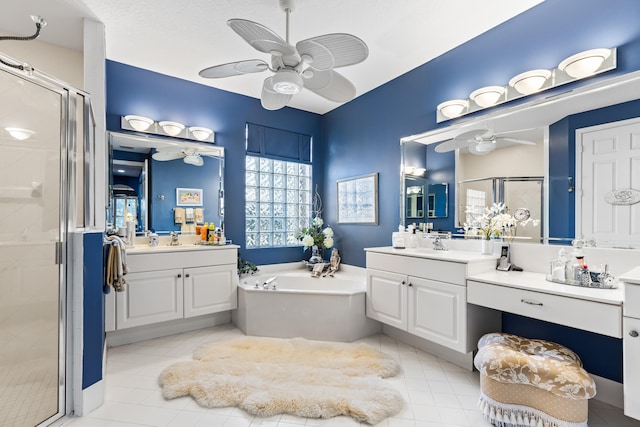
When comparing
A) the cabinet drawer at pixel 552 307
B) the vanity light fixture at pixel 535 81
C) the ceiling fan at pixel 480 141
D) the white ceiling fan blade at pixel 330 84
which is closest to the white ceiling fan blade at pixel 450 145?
the ceiling fan at pixel 480 141

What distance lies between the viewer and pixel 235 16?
2.41 m

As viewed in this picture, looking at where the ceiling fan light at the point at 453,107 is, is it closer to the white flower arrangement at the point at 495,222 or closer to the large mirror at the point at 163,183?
the white flower arrangement at the point at 495,222

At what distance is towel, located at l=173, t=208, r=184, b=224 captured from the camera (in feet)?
11.2

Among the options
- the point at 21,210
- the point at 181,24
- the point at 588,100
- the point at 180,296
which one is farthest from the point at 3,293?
the point at 588,100

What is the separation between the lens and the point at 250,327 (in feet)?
10.1

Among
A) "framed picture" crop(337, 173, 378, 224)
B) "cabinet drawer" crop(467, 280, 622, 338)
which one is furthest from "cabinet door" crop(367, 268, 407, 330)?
"framed picture" crop(337, 173, 378, 224)

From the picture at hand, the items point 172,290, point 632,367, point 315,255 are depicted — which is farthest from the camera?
point 315,255

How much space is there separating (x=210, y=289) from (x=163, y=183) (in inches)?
50.1

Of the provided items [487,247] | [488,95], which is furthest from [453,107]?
[487,247]

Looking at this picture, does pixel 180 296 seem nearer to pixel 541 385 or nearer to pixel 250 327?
pixel 250 327

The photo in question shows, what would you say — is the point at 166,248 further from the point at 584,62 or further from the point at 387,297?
the point at 584,62

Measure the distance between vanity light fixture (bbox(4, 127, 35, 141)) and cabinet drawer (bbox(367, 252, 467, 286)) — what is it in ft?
8.71

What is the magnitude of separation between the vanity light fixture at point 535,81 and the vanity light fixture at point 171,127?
2.73m

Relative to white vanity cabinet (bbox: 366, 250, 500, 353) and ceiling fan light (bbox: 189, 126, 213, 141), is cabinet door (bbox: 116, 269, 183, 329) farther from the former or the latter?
white vanity cabinet (bbox: 366, 250, 500, 353)
